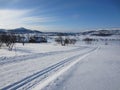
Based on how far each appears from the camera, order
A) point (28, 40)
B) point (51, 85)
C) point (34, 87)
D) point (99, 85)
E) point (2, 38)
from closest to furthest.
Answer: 1. point (34, 87)
2. point (51, 85)
3. point (99, 85)
4. point (2, 38)
5. point (28, 40)

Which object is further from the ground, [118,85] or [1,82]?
[1,82]

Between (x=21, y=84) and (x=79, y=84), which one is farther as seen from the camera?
(x=79, y=84)

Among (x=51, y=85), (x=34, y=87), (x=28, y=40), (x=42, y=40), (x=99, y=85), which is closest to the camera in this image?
(x=34, y=87)

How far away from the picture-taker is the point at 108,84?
812 cm

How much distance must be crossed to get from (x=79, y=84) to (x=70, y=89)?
1066 mm

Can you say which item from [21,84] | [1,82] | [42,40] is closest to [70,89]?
[21,84]

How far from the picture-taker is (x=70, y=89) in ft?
23.1

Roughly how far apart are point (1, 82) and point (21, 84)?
3.19 ft

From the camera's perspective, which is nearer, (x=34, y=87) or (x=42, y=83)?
(x=34, y=87)

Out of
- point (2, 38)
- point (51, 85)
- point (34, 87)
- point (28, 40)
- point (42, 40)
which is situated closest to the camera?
point (34, 87)

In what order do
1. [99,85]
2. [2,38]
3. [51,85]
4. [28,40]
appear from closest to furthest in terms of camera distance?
[51,85] → [99,85] → [2,38] → [28,40]

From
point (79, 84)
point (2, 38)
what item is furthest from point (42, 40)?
point (79, 84)

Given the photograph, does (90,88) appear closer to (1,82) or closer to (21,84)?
(21,84)

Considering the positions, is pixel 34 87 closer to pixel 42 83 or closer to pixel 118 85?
pixel 42 83
